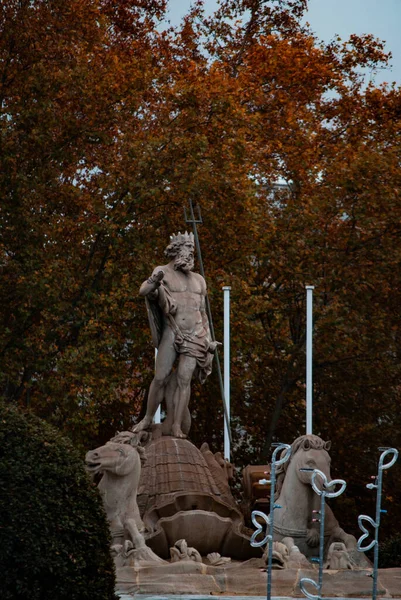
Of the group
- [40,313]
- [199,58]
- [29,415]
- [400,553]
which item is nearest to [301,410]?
[40,313]

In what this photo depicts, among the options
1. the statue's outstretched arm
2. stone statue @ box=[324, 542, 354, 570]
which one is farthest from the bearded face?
stone statue @ box=[324, 542, 354, 570]

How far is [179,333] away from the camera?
15.5 metres

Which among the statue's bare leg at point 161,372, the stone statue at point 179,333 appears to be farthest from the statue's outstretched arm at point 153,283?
the statue's bare leg at point 161,372

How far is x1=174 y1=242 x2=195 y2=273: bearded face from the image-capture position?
15.5 meters

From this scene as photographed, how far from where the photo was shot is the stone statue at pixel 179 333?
1547cm

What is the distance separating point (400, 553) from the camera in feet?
46.4

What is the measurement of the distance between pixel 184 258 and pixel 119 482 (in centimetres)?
324

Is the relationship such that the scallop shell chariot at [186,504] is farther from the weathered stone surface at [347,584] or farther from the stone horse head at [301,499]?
the weathered stone surface at [347,584]

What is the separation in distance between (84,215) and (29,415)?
44.9 ft

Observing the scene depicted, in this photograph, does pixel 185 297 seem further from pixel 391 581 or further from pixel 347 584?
pixel 391 581

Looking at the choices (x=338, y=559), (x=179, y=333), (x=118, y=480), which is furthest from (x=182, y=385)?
(x=338, y=559)

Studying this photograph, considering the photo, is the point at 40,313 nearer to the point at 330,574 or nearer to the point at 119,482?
the point at 119,482

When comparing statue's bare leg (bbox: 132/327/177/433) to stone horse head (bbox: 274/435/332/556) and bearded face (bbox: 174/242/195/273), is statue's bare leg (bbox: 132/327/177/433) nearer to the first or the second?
bearded face (bbox: 174/242/195/273)

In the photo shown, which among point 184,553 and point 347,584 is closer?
point 347,584
